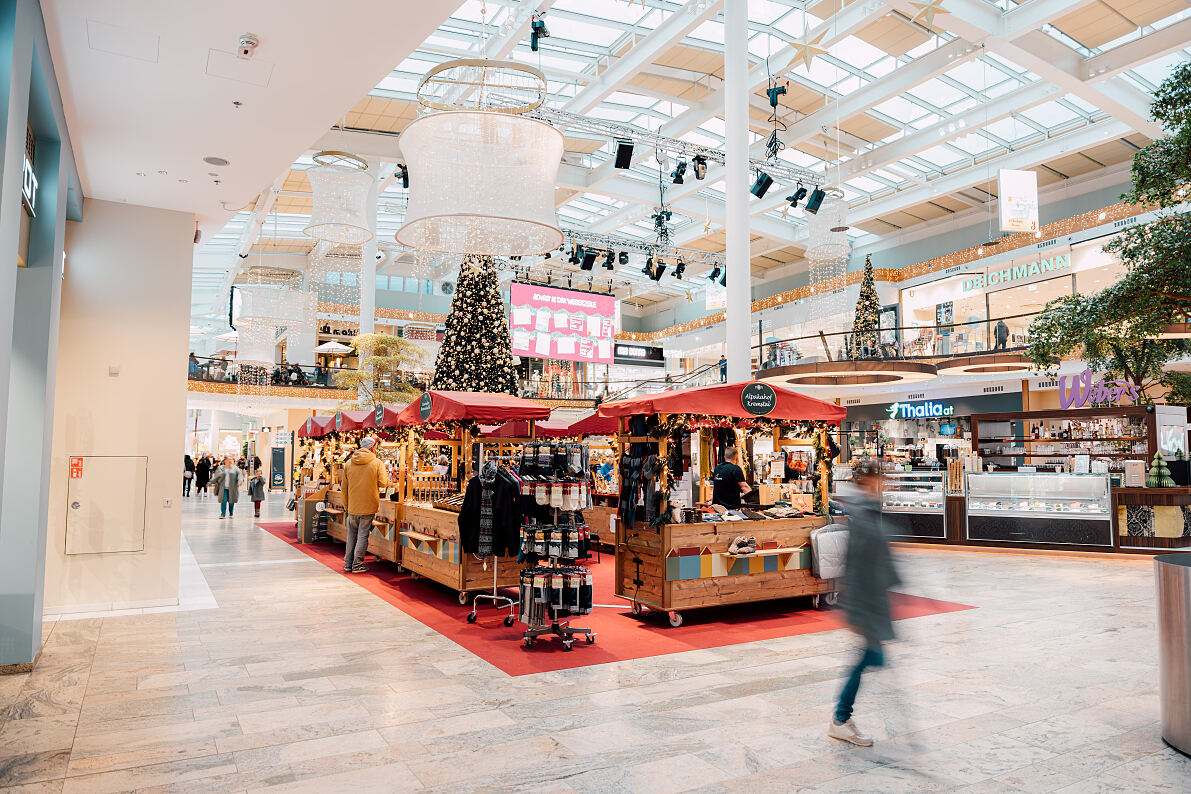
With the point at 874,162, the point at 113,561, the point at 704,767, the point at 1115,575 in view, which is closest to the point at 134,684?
the point at 113,561

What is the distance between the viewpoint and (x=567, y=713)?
169 inches

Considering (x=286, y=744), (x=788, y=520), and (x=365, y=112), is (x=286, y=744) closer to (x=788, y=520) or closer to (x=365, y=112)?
(x=788, y=520)

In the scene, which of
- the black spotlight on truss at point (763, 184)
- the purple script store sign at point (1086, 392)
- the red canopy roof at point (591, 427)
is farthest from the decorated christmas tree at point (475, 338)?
the purple script store sign at point (1086, 392)

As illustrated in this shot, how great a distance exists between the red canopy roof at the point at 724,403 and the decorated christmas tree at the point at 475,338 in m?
9.09

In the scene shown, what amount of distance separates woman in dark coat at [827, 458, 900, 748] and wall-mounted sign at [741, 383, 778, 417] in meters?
2.98

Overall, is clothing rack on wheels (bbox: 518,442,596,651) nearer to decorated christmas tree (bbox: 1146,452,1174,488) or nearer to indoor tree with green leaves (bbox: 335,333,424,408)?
decorated christmas tree (bbox: 1146,452,1174,488)

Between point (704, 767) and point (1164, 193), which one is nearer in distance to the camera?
point (704, 767)

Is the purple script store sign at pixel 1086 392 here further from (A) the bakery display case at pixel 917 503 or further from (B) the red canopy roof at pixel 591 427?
(B) the red canopy roof at pixel 591 427

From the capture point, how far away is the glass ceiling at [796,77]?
14.1 m

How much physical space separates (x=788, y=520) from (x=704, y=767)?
419cm

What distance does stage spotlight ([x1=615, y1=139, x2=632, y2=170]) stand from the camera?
15273 millimetres

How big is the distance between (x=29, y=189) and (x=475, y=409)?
3873mm

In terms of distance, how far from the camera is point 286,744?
3781 mm

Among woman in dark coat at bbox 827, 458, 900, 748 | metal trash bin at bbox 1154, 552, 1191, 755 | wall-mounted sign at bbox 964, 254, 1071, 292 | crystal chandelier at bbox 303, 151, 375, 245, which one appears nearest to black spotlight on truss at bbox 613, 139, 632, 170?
crystal chandelier at bbox 303, 151, 375, 245
